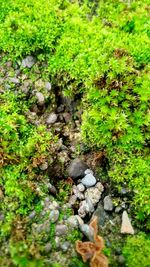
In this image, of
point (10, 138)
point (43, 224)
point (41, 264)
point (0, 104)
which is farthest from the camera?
point (0, 104)

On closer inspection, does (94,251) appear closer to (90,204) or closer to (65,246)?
(65,246)

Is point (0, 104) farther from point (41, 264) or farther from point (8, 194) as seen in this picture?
point (41, 264)

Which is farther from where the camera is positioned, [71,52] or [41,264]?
[71,52]

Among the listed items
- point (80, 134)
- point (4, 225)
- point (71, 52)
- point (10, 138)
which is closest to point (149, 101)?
point (80, 134)

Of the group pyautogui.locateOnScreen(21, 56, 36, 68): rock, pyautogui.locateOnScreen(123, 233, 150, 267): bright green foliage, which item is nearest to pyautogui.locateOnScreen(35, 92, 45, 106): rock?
pyautogui.locateOnScreen(21, 56, 36, 68): rock

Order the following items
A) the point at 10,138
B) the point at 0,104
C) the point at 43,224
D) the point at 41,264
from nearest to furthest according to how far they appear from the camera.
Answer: the point at 41,264 < the point at 43,224 < the point at 10,138 < the point at 0,104

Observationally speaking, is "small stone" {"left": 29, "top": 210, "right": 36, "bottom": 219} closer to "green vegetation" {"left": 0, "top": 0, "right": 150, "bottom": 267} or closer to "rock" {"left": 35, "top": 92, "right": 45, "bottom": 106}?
"green vegetation" {"left": 0, "top": 0, "right": 150, "bottom": 267}

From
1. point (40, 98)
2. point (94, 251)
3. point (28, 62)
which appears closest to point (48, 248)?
point (94, 251)
